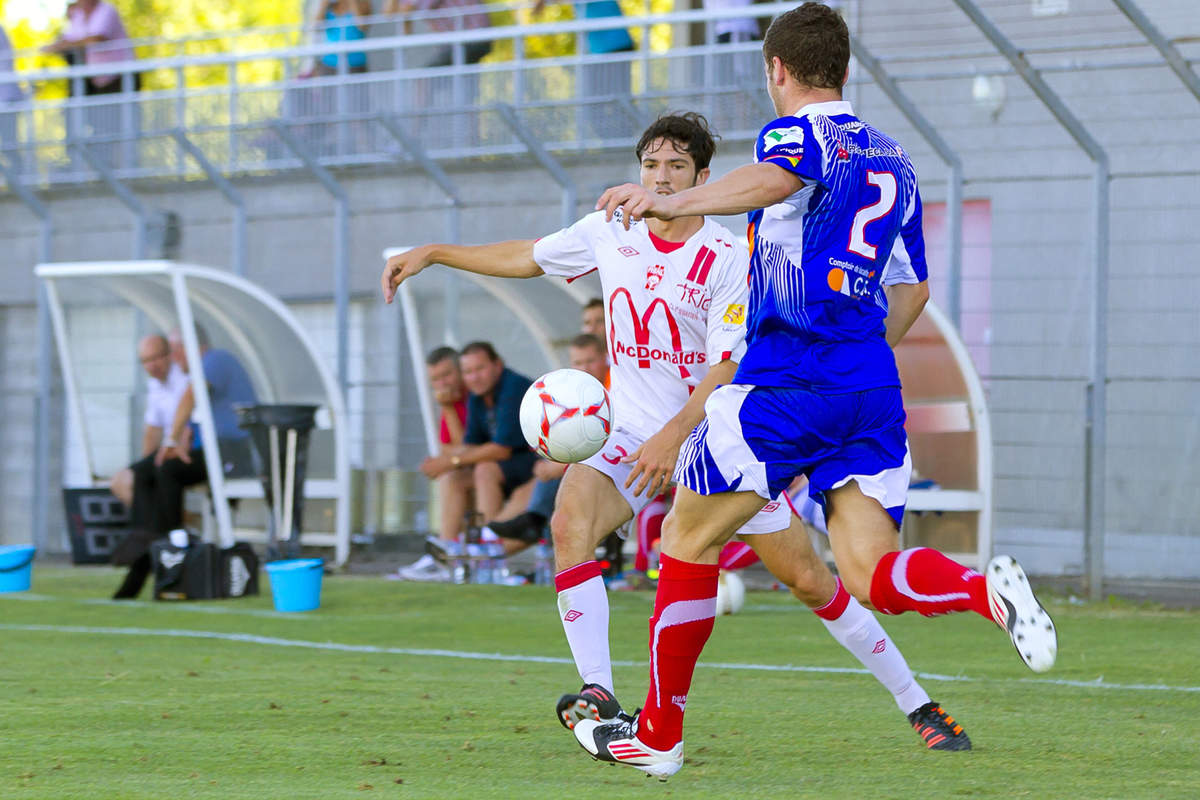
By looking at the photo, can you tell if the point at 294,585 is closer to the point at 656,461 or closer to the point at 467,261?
the point at 467,261

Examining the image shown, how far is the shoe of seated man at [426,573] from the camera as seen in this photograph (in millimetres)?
11838

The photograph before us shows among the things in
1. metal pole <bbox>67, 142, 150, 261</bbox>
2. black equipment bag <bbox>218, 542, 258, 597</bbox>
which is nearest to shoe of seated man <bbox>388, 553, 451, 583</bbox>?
black equipment bag <bbox>218, 542, 258, 597</bbox>

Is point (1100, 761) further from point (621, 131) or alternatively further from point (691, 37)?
point (691, 37)

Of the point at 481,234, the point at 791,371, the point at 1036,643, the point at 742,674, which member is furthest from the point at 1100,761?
the point at 481,234

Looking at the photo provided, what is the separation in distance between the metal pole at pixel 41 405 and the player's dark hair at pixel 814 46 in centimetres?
1163

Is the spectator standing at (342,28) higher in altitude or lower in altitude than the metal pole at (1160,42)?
higher

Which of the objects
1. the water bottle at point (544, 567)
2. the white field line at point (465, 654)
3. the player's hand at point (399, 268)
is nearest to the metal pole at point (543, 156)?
the water bottle at point (544, 567)

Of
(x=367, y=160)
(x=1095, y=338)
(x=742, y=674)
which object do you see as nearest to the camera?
(x=742, y=674)

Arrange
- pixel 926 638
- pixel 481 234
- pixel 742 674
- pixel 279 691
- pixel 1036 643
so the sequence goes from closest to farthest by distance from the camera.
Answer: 1. pixel 1036 643
2. pixel 279 691
3. pixel 742 674
4. pixel 926 638
5. pixel 481 234

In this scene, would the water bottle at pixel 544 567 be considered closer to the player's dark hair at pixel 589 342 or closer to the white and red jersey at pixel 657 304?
the player's dark hair at pixel 589 342

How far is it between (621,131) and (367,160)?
8.88ft

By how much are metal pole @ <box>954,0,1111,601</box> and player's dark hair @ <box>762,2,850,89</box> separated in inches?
245

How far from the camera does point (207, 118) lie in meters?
15.8

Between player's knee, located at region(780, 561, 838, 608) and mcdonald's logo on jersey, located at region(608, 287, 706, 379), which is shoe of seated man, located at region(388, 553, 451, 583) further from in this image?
player's knee, located at region(780, 561, 838, 608)
